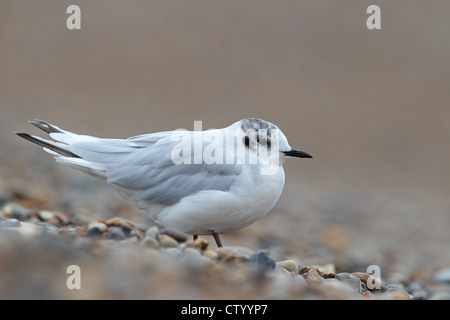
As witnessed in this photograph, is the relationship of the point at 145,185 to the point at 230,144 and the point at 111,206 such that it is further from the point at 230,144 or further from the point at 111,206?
the point at 111,206

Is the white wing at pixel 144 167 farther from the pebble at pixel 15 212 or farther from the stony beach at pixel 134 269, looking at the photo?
the pebble at pixel 15 212

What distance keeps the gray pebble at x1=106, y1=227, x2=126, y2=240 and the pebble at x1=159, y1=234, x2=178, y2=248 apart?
0.31 meters

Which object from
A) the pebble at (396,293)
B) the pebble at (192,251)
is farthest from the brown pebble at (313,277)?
the pebble at (192,251)

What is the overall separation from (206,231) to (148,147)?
3.17 ft

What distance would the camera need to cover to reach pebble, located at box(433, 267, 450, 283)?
8.10m

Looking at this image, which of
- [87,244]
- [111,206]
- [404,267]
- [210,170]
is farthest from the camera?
[111,206]

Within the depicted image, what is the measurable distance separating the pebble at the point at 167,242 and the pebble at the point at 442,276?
4364 mm

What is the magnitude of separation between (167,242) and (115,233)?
438 mm

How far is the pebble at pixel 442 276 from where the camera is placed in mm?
8102

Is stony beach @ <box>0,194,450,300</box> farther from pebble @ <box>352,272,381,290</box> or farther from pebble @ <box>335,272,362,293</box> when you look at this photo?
pebble @ <box>352,272,381,290</box>

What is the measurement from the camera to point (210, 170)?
5695 millimetres

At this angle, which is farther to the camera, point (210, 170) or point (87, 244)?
point (210, 170)

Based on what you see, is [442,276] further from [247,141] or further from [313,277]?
[247,141]
